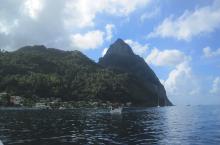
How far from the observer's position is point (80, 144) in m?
73.1

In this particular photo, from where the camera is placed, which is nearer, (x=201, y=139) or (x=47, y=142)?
(x=47, y=142)

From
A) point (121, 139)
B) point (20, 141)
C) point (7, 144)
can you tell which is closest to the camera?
point (7, 144)

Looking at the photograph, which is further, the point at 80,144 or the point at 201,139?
the point at 201,139

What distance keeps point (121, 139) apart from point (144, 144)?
26.6 feet

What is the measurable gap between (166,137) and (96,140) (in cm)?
1698

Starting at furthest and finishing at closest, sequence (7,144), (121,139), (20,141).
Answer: (121,139), (20,141), (7,144)

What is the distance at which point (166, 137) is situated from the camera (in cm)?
8619

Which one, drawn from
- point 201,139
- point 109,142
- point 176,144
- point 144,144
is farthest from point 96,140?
point 201,139

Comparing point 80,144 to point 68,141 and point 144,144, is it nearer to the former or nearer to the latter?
point 68,141

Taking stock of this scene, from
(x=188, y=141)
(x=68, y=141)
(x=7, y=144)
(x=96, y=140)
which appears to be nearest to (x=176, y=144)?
(x=188, y=141)

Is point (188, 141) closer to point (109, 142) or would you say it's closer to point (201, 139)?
point (201, 139)

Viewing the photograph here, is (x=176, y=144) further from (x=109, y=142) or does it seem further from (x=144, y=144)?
(x=109, y=142)

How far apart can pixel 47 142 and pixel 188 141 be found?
28637 mm

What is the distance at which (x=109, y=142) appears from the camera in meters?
75.8
